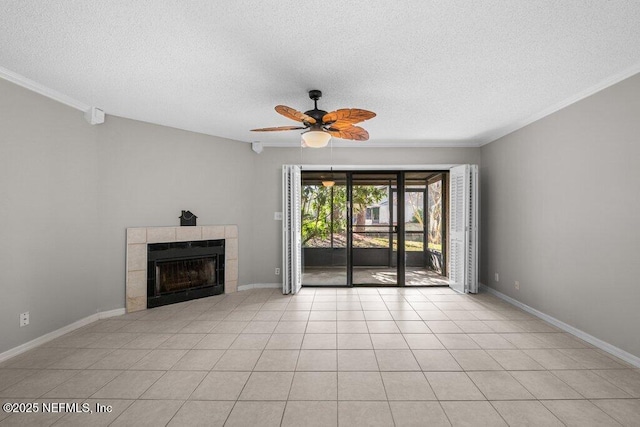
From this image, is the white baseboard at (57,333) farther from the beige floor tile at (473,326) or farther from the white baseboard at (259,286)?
the beige floor tile at (473,326)

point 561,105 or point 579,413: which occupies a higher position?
point 561,105

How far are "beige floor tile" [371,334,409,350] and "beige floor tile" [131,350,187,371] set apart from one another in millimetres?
1774

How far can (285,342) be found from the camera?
111 inches

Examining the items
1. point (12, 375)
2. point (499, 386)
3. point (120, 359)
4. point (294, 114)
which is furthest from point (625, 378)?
point (12, 375)

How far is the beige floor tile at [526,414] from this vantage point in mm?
1728

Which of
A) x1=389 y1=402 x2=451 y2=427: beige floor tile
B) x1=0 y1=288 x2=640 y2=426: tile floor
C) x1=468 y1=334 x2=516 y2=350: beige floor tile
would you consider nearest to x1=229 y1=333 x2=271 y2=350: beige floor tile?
x1=0 y1=288 x2=640 y2=426: tile floor

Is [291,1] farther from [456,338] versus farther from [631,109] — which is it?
[456,338]

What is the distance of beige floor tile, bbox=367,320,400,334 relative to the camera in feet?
10.1

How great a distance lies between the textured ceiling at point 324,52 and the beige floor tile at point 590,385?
243cm

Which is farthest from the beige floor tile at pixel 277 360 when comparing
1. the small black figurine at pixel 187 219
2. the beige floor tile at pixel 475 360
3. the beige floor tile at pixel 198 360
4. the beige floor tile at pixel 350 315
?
the small black figurine at pixel 187 219

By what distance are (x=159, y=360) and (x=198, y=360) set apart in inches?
13.0

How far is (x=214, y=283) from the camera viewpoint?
14.5 feet

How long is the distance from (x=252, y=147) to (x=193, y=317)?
2685mm

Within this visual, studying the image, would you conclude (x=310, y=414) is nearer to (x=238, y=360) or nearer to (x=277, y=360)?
(x=277, y=360)
